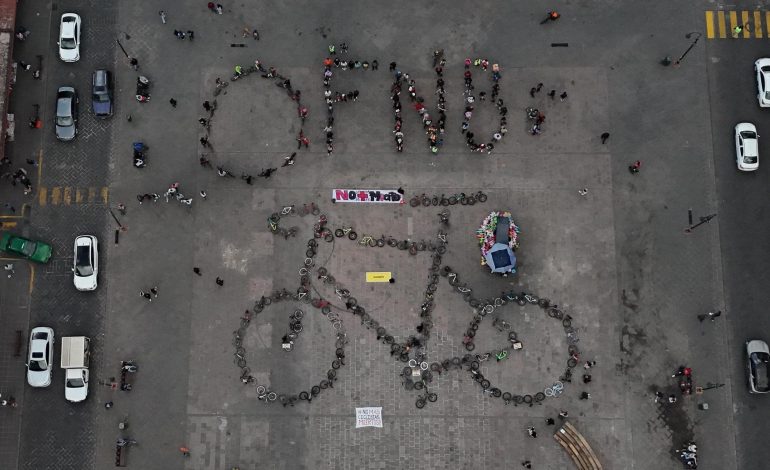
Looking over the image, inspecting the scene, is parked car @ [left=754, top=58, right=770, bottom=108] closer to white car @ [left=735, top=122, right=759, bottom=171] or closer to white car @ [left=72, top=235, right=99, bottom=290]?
white car @ [left=735, top=122, right=759, bottom=171]

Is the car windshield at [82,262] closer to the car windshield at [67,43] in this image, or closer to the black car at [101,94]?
the black car at [101,94]

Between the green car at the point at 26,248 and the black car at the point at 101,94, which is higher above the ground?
the black car at the point at 101,94

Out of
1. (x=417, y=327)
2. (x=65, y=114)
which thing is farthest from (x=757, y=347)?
(x=65, y=114)

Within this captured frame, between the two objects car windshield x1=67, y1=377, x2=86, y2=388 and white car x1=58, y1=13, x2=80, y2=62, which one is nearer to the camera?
car windshield x1=67, y1=377, x2=86, y2=388

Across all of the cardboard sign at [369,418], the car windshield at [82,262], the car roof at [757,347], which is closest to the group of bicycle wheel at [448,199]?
the cardboard sign at [369,418]

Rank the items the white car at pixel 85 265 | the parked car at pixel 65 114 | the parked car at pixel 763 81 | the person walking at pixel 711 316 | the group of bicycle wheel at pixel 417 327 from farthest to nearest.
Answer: the parked car at pixel 763 81 → the parked car at pixel 65 114 → the person walking at pixel 711 316 → the white car at pixel 85 265 → the group of bicycle wheel at pixel 417 327

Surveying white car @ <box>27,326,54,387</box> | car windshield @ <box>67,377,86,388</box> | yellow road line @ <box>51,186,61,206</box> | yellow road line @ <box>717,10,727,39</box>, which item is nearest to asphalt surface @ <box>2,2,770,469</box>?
yellow road line @ <box>51,186,61,206</box>
